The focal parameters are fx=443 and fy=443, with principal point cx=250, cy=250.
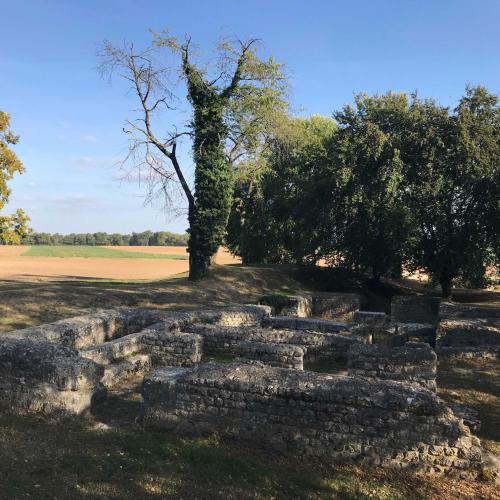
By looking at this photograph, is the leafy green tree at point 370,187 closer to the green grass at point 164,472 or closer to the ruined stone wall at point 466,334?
the ruined stone wall at point 466,334

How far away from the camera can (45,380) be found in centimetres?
702

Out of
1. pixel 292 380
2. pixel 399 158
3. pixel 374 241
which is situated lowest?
pixel 292 380

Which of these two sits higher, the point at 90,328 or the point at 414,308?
the point at 90,328

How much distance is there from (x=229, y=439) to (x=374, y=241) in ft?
64.4

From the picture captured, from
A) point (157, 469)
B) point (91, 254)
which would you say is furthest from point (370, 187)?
point (91, 254)

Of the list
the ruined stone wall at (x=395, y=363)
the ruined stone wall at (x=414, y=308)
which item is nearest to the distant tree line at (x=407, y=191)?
the ruined stone wall at (x=414, y=308)

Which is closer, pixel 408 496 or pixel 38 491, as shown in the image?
pixel 38 491

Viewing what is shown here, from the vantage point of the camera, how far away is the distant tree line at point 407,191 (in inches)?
885

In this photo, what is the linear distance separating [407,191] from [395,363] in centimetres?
1683

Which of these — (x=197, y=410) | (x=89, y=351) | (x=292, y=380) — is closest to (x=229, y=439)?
(x=197, y=410)

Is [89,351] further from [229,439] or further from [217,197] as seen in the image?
[217,197]

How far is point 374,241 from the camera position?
24.3 metres

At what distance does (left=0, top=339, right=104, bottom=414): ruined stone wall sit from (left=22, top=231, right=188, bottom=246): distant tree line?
110687mm

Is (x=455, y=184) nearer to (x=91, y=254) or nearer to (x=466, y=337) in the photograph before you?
(x=466, y=337)
